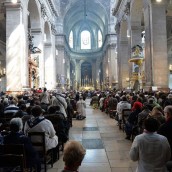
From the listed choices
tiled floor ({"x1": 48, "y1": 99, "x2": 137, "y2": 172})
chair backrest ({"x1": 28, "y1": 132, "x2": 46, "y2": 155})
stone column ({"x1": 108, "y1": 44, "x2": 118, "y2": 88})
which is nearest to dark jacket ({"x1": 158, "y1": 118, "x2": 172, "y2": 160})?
tiled floor ({"x1": 48, "y1": 99, "x2": 137, "y2": 172})

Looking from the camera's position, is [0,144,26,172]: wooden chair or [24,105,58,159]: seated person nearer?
[0,144,26,172]: wooden chair

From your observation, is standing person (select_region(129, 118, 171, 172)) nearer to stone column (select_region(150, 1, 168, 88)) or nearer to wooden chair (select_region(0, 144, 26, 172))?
wooden chair (select_region(0, 144, 26, 172))

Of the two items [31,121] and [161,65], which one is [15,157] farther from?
[161,65]

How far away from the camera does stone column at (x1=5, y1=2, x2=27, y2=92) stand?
60.2 ft

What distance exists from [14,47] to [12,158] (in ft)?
49.3

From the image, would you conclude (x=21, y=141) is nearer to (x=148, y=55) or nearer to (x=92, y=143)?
(x=92, y=143)

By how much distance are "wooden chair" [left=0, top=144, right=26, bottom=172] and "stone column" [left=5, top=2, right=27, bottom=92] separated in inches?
542

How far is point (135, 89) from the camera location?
2342 centimetres

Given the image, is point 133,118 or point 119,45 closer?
point 133,118

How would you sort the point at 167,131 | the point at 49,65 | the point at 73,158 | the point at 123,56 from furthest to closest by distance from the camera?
the point at 49,65
the point at 123,56
the point at 167,131
the point at 73,158

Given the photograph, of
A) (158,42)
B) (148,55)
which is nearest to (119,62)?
(148,55)

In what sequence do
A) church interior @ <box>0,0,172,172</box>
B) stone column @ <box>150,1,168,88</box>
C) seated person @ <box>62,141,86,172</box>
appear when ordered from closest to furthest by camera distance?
seated person @ <box>62,141,86,172</box> → church interior @ <box>0,0,172,172</box> → stone column @ <box>150,1,168,88</box>

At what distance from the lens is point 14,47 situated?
18.5 meters

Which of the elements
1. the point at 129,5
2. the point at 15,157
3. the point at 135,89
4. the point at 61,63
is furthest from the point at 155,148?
the point at 61,63
